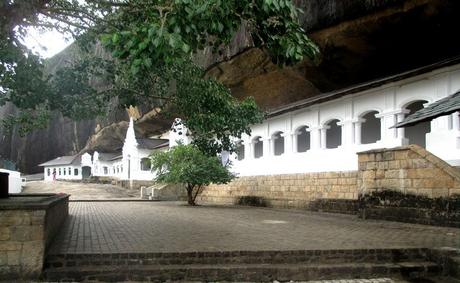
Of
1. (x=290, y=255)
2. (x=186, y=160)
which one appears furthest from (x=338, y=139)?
(x=290, y=255)

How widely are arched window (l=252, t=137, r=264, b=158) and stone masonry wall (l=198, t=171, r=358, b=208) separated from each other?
1506 mm

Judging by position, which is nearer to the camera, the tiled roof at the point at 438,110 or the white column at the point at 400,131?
the tiled roof at the point at 438,110

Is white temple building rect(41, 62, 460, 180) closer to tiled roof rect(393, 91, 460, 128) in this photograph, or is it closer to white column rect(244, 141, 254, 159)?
white column rect(244, 141, 254, 159)

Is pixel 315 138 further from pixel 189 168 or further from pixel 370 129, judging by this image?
pixel 189 168

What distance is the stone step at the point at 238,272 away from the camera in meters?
7.09

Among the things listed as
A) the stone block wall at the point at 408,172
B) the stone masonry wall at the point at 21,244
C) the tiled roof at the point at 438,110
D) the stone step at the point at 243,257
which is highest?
the tiled roof at the point at 438,110

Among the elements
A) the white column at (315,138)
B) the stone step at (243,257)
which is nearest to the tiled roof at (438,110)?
the stone step at (243,257)

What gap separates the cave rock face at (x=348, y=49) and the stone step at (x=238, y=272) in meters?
7.20

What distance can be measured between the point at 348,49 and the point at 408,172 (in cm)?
759

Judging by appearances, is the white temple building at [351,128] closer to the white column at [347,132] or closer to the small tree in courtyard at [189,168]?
the white column at [347,132]

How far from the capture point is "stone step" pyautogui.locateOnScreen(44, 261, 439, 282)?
7.09 metres

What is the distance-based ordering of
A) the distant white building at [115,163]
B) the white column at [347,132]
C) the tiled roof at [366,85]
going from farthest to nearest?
the distant white building at [115,163] → the white column at [347,132] → the tiled roof at [366,85]

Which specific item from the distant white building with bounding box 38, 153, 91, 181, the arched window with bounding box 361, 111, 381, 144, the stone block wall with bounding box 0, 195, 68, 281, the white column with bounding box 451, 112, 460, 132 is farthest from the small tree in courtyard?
the distant white building with bounding box 38, 153, 91, 181

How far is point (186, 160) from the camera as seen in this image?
20797 millimetres
